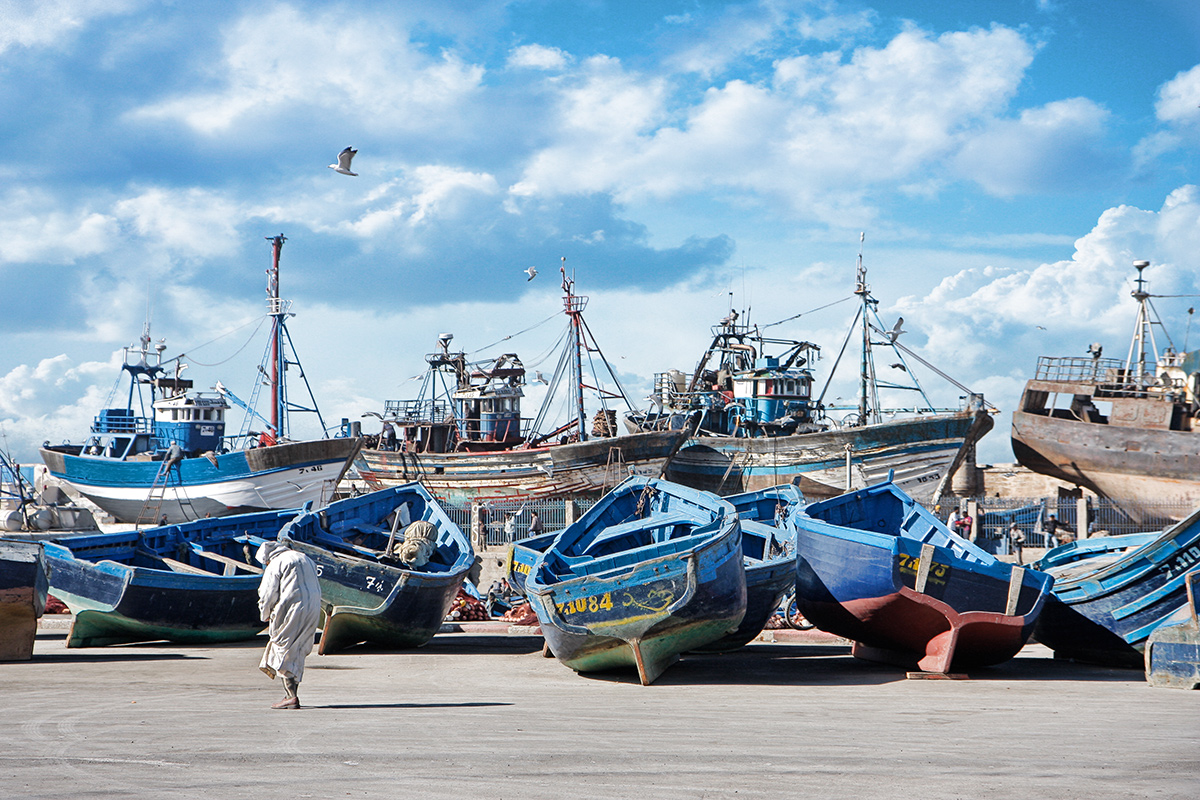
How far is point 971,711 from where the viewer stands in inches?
340

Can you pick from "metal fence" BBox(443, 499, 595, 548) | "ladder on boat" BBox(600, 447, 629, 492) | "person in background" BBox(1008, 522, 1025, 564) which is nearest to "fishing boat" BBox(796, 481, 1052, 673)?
"person in background" BBox(1008, 522, 1025, 564)

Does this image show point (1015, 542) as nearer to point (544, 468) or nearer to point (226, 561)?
point (226, 561)

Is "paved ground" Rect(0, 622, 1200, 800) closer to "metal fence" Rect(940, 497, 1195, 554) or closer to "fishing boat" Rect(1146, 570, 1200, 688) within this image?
"fishing boat" Rect(1146, 570, 1200, 688)

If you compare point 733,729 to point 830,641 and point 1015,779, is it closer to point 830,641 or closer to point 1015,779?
point 1015,779

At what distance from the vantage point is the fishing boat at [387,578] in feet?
42.3

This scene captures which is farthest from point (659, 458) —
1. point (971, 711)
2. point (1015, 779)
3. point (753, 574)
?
point (1015, 779)

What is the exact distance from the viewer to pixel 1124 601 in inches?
471

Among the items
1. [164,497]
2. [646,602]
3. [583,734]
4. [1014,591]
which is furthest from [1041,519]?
[164,497]

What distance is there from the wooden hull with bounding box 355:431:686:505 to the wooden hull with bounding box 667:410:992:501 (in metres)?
2.83

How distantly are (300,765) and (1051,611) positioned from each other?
10.1 meters

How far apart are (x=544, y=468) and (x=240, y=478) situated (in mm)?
10088

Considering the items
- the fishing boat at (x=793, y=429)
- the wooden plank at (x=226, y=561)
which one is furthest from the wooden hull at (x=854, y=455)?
the wooden plank at (x=226, y=561)

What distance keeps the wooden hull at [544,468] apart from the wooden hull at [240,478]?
4339 mm

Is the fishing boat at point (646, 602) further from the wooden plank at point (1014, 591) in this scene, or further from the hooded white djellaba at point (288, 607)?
the hooded white djellaba at point (288, 607)
